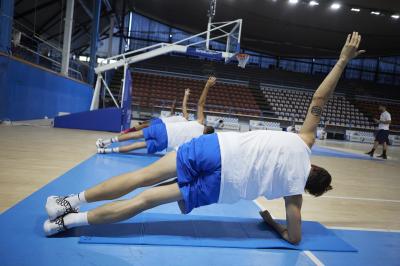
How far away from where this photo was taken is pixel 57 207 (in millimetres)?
2287

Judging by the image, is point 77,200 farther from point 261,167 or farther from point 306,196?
point 306,196

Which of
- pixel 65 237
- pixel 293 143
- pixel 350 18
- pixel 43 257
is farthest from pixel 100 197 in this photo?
pixel 350 18

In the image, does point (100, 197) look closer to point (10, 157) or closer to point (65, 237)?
point (65, 237)

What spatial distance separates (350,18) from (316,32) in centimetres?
311

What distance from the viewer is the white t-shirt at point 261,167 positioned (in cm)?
236

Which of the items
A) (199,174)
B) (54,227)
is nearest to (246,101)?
(199,174)

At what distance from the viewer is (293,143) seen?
2453 mm

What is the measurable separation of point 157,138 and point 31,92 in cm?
714

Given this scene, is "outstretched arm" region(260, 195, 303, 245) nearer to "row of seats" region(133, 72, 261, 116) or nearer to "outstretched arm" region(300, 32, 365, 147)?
"outstretched arm" region(300, 32, 365, 147)

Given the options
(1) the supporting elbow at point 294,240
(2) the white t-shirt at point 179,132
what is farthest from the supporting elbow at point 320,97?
(2) the white t-shirt at point 179,132

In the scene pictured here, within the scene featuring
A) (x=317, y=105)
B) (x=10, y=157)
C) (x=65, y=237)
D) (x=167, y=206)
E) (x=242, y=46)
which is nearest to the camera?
(x=65, y=237)

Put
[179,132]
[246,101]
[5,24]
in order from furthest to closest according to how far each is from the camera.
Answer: [246,101], [5,24], [179,132]

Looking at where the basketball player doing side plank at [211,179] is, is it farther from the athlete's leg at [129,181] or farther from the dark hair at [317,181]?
the dark hair at [317,181]

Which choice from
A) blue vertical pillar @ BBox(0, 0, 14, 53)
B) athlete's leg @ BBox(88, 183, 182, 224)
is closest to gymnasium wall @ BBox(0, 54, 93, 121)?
blue vertical pillar @ BBox(0, 0, 14, 53)
